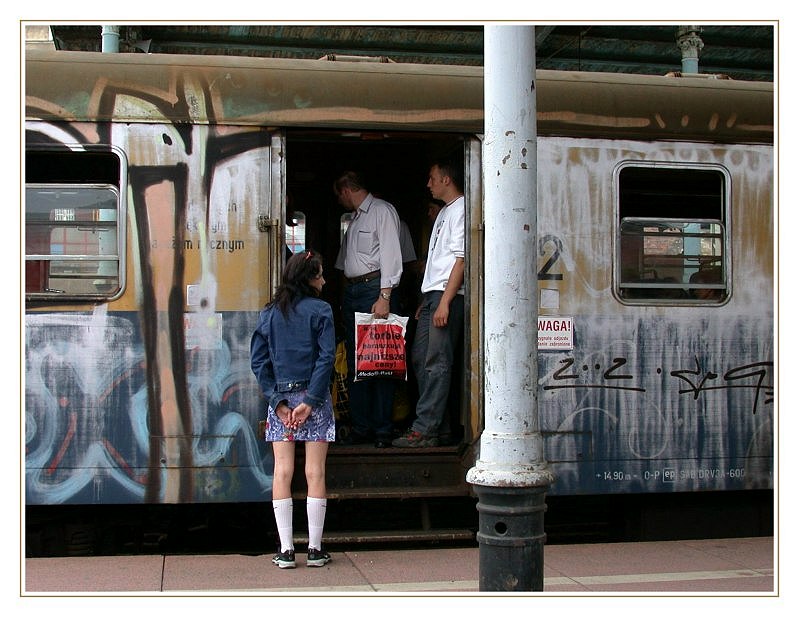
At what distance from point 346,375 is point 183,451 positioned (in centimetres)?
157

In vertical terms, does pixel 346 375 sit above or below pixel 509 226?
below

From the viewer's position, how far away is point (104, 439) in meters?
6.02

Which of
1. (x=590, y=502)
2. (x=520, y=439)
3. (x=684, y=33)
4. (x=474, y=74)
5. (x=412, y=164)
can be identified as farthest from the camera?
(x=684, y=33)

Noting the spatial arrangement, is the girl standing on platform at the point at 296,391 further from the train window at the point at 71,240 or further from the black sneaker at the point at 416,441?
the train window at the point at 71,240

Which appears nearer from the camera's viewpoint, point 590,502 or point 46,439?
point 46,439

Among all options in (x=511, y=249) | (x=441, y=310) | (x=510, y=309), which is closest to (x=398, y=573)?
(x=441, y=310)

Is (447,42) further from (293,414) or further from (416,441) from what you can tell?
(293,414)

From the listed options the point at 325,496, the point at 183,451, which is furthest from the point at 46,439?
the point at 325,496

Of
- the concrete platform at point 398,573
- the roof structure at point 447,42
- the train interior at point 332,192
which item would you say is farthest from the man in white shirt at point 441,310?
the roof structure at point 447,42

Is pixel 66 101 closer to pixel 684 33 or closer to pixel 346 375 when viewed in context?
pixel 346 375

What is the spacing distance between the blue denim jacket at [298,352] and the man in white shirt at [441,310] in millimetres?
1117

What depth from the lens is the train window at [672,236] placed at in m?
6.74

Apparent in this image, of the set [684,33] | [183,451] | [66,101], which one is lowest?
[183,451]

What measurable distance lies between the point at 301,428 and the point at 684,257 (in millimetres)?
3007
